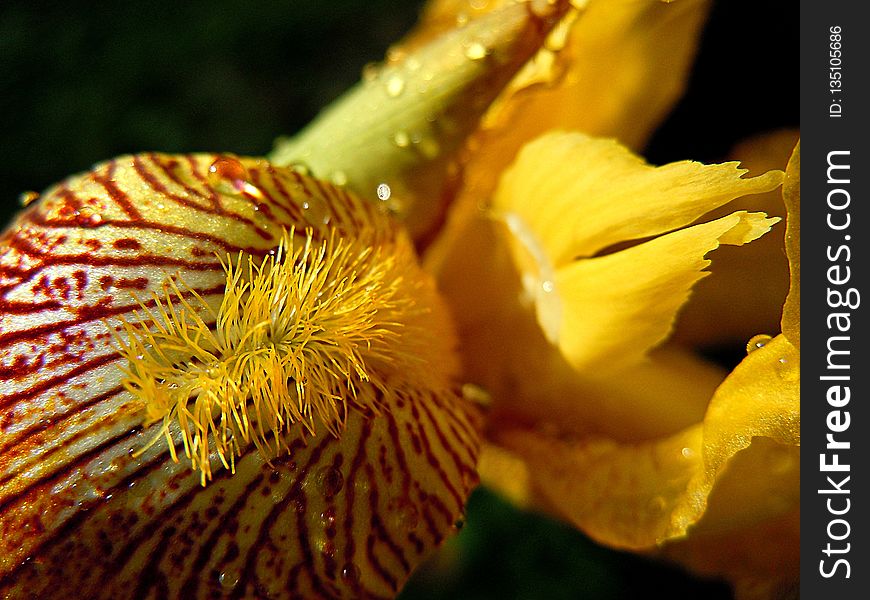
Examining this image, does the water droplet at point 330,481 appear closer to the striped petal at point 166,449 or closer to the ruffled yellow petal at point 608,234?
the striped petal at point 166,449

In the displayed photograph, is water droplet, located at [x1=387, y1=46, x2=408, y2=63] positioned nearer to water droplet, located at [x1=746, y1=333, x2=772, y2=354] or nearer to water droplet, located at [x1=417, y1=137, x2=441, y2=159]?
water droplet, located at [x1=417, y1=137, x2=441, y2=159]

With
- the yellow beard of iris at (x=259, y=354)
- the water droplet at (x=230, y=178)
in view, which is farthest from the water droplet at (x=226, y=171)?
the yellow beard of iris at (x=259, y=354)

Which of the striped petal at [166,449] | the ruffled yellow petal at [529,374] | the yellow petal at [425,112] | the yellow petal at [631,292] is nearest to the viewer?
the striped petal at [166,449]

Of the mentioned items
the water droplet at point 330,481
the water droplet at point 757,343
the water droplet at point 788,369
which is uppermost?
the water droplet at point 330,481

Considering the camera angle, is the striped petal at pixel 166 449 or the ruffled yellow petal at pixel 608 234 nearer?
the striped petal at pixel 166 449

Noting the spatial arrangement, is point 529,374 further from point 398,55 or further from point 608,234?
point 398,55
